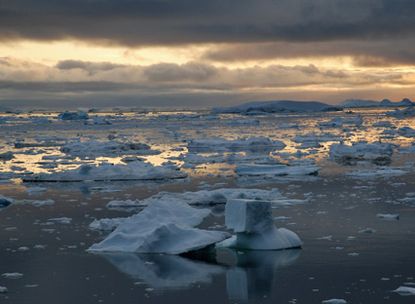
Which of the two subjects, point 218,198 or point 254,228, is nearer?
point 254,228

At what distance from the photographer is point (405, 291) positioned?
6.55 metres

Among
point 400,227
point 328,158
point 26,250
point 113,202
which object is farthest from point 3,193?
point 328,158

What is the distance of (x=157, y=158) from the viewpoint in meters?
21.3

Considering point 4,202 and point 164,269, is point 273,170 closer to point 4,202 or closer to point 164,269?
point 4,202

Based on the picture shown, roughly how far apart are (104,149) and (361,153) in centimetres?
851

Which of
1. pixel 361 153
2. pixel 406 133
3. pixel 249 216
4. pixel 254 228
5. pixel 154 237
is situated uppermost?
pixel 249 216

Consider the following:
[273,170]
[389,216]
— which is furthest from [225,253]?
[273,170]

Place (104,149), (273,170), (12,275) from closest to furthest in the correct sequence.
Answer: (12,275) → (273,170) → (104,149)

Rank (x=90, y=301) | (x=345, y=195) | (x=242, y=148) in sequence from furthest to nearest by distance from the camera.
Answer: (x=242, y=148) < (x=345, y=195) < (x=90, y=301)

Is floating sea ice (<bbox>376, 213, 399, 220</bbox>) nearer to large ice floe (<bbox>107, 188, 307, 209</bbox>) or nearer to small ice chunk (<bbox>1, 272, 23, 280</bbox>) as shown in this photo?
large ice floe (<bbox>107, 188, 307, 209</bbox>)

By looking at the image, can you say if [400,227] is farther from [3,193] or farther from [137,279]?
[3,193]

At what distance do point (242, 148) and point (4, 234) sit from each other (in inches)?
641

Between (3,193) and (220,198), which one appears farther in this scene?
(3,193)

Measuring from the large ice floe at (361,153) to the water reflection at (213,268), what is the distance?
36.5ft
